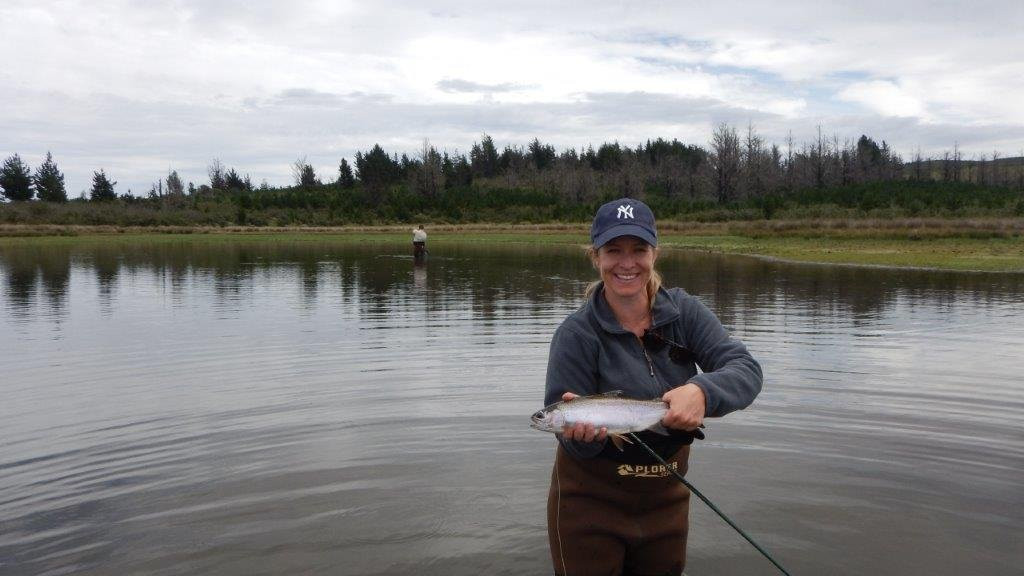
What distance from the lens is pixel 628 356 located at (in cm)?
406

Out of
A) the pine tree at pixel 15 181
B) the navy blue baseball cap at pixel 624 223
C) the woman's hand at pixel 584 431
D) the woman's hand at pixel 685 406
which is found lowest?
the woman's hand at pixel 584 431

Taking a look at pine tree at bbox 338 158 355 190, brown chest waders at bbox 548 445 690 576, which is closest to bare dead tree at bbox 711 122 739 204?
pine tree at bbox 338 158 355 190

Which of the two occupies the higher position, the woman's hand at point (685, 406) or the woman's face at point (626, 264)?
the woman's face at point (626, 264)

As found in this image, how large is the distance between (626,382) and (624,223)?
0.82m

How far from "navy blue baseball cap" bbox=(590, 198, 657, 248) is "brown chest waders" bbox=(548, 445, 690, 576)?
1197mm

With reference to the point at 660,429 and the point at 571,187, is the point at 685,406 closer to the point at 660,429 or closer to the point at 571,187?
the point at 660,429

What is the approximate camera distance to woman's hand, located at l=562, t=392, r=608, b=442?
3.73 m

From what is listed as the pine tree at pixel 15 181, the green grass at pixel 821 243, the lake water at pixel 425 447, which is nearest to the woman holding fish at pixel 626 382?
the lake water at pixel 425 447

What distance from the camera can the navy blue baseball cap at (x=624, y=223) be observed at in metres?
3.94

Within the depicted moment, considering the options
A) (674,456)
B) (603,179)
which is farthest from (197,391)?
(603,179)

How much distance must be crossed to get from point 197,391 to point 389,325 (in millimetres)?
6753

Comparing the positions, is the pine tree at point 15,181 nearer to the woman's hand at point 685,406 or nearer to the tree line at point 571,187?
the tree line at point 571,187

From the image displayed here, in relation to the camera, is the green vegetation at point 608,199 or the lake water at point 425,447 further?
the green vegetation at point 608,199

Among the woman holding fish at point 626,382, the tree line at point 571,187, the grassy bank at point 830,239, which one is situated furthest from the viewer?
the tree line at point 571,187
